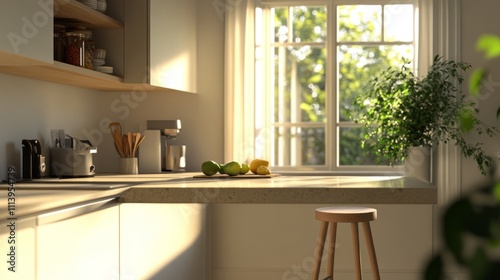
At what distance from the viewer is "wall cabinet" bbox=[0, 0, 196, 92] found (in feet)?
8.11

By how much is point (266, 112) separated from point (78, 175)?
5.50 ft

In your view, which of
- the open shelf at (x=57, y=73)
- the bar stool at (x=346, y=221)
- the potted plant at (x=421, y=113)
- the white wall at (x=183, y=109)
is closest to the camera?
the open shelf at (x=57, y=73)

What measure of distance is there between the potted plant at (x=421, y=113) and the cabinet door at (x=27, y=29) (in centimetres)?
238

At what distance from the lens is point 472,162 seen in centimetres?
473

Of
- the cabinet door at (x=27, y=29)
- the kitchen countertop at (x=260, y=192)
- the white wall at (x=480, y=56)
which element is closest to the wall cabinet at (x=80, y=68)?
the cabinet door at (x=27, y=29)

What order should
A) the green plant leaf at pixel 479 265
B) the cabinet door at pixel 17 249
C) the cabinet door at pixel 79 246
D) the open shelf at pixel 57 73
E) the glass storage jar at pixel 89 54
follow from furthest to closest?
the glass storage jar at pixel 89 54 < the open shelf at pixel 57 73 < the cabinet door at pixel 79 246 < the cabinet door at pixel 17 249 < the green plant leaf at pixel 479 265

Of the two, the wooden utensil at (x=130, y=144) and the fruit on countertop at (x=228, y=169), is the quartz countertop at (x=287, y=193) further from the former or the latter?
the wooden utensil at (x=130, y=144)

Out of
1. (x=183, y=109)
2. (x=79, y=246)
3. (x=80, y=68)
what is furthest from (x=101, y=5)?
(x=79, y=246)

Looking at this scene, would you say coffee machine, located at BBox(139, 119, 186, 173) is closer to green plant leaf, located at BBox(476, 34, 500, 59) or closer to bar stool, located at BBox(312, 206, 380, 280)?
bar stool, located at BBox(312, 206, 380, 280)

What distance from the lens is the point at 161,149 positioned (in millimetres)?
4594

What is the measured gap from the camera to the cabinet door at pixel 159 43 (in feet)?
12.8

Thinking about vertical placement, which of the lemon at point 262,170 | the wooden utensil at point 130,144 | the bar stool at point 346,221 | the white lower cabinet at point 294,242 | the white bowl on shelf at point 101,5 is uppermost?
the white bowl on shelf at point 101,5

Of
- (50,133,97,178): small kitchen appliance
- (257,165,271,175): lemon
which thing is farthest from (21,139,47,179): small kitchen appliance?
(257,165,271,175): lemon

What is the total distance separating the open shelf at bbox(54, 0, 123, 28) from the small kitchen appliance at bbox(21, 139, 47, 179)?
621mm
